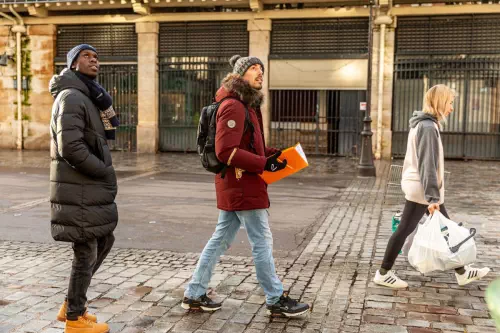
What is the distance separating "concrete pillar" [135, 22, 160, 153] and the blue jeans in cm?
1515

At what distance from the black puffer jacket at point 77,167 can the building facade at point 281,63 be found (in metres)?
Answer: 13.3

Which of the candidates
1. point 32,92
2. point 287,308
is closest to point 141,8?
point 32,92

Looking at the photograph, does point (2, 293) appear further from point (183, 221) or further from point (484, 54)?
point (484, 54)

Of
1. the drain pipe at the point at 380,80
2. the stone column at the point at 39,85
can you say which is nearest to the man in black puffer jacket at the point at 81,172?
the drain pipe at the point at 380,80

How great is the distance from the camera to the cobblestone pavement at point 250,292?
161 inches

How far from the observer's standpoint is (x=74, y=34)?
20125 millimetres

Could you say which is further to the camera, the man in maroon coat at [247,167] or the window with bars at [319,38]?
the window with bars at [319,38]

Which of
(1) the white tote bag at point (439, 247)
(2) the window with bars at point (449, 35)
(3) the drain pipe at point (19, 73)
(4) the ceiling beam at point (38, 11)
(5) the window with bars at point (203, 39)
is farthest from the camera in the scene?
(3) the drain pipe at point (19, 73)

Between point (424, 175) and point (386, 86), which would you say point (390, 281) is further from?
point (386, 86)

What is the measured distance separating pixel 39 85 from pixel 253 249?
17953 millimetres

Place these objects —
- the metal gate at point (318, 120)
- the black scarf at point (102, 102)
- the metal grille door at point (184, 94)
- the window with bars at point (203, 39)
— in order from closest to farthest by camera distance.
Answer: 1. the black scarf at point (102, 102)
2. the metal gate at point (318, 120)
3. the window with bars at point (203, 39)
4. the metal grille door at point (184, 94)

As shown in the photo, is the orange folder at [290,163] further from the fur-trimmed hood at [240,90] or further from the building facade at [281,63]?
the building facade at [281,63]

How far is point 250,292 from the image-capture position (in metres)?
4.81

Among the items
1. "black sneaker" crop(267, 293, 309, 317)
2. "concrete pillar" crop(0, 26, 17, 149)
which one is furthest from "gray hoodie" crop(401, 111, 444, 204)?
"concrete pillar" crop(0, 26, 17, 149)
